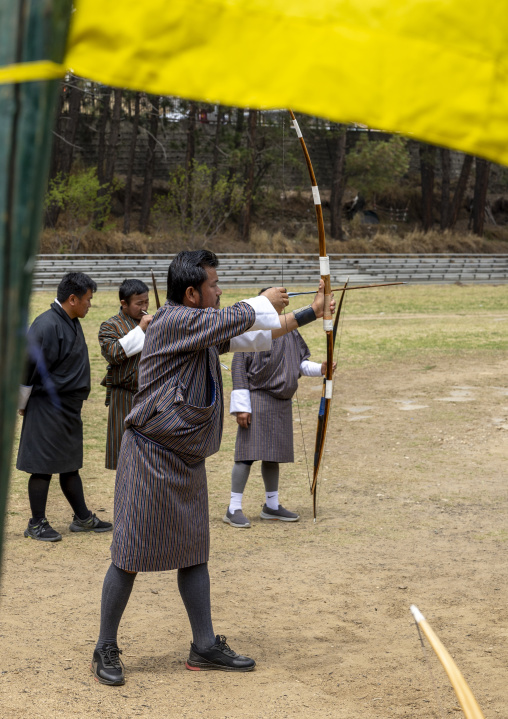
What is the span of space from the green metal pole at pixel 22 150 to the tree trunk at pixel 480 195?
3932 centimetres

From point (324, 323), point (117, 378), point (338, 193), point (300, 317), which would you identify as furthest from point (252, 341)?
point (338, 193)

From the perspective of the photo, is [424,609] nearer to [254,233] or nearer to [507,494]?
[507,494]

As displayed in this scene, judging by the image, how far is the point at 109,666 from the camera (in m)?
3.54

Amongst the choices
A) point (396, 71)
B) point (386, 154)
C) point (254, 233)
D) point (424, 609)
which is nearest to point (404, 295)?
point (254, 233)

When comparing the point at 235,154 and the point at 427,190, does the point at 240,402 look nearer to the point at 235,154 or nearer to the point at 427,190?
the point at 235,154

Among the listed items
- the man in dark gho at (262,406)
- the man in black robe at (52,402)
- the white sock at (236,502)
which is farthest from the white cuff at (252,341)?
the white sock at (236,502)

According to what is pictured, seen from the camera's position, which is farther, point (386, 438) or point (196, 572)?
point (386, 438)

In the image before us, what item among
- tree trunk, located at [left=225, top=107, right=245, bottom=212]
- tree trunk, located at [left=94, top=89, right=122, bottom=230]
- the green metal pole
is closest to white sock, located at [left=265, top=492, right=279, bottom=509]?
the green metal pole

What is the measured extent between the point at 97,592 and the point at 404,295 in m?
20.0

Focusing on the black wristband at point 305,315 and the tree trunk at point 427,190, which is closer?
the black wristband at point 305,315

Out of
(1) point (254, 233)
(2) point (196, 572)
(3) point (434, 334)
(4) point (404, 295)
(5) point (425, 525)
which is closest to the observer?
(2) point (196, 572)

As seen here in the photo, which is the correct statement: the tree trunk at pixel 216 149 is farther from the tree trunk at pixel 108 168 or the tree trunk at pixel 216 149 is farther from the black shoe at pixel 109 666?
the black shoe at pixel 109 666

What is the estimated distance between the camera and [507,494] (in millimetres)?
6379

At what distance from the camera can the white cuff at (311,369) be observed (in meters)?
5.64
